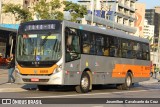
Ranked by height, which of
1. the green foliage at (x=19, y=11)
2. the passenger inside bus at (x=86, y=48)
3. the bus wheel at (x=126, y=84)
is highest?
the green foliage at (x=19, y=11)

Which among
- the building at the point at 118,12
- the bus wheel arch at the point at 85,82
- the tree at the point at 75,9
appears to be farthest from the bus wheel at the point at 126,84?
the building at the point at 118,12

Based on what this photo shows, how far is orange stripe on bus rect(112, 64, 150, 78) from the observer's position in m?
24.1

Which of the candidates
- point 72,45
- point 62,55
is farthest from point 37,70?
point 72,45

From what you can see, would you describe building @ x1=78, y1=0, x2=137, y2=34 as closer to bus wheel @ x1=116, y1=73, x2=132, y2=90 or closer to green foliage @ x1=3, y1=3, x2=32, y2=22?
green foliage @ x1=3, y1=3, x2=32, y2=22

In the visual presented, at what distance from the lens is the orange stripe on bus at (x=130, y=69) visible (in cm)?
2415

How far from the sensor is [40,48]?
1909 cm

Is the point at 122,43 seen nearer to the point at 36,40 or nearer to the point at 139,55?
the point at 139,55

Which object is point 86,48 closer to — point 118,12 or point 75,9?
point 75,9

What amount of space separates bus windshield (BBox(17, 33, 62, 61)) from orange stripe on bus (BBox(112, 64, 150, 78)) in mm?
5638

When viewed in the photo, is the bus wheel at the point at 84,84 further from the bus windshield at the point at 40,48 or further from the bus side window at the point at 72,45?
the bus windshield at the point at 40,48

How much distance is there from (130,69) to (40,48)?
27.9 ft

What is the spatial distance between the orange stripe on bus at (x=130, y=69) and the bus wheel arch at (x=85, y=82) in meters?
2.95

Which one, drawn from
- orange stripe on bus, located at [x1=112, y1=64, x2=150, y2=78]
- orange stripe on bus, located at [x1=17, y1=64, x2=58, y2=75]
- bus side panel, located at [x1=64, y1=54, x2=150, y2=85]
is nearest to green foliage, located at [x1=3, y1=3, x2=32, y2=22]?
orange stripe on bus, located at [x1=112, y1=64, x2=150, y2=78]

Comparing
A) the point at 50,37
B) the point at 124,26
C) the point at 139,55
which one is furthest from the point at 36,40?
the point at 124,26
